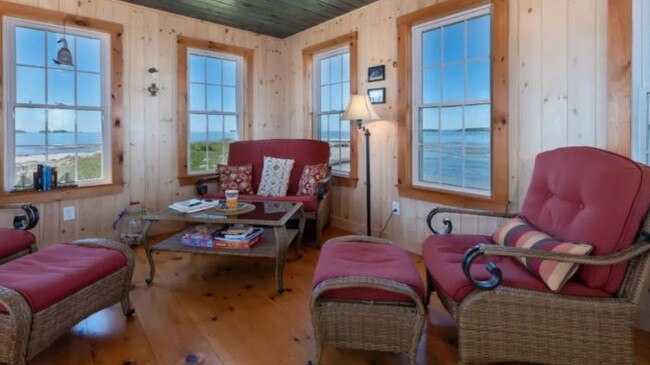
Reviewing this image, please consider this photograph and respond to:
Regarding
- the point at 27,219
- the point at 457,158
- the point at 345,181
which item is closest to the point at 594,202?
the point at 457,158

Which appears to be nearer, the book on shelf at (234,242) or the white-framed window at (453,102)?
the book on shelf at (234,242)

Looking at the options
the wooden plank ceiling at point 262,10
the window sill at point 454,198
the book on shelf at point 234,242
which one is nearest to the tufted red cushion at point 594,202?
the window sill at point 454,198

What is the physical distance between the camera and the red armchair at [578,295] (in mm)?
1484

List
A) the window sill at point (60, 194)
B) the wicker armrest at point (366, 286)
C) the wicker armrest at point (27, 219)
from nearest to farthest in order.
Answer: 1. the wicker armrest at point (366, 286)
2. the wicker armrest at point (27, 219)
3. the window sill at point (60, 194)

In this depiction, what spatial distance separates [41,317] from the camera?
162cm

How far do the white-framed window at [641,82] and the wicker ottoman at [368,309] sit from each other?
4.76 ft

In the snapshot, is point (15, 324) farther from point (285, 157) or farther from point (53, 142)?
point (285, 157)

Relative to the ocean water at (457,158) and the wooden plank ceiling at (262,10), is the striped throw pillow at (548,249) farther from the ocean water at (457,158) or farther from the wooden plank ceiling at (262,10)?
the wooden plank ceiling at (262,10)

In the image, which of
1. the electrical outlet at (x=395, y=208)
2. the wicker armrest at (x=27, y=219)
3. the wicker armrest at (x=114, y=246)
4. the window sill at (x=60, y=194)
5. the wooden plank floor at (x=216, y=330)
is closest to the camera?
the wooden plank floor at (x=216, y=330)

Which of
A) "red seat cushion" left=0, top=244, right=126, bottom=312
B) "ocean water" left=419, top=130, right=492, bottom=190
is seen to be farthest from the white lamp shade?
"red seat cushion" left=0, top=244, right=126, bottom=312

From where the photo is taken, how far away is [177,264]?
3158mm

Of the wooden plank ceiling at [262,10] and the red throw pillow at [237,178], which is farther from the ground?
the wooden plank ceiling at [262,10]

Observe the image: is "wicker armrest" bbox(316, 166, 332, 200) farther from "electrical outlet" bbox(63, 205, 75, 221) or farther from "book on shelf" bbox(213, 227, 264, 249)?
"electrical outlet" bbox(63, 205, 75, 221)

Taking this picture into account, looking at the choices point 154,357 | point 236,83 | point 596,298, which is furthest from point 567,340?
point 236,83
